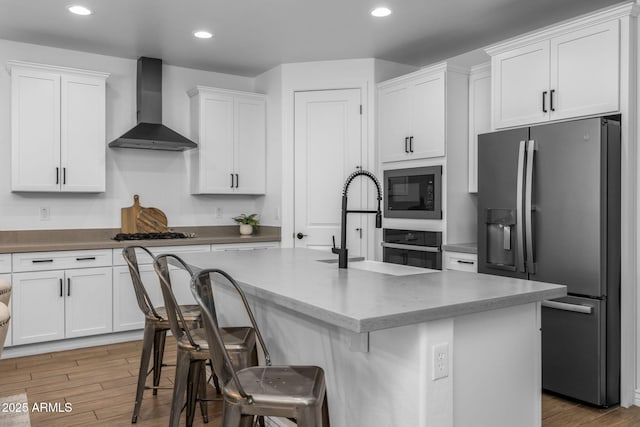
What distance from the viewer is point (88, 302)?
421 cm

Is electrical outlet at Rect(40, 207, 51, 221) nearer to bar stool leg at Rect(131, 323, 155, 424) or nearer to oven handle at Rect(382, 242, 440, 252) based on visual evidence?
bar stool leg at Rect(131, 323, 155, 424)

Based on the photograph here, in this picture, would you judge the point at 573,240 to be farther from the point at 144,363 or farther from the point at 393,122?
the point at 144,363

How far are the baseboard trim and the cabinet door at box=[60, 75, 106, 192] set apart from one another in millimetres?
1322

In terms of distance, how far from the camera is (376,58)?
4871 mm

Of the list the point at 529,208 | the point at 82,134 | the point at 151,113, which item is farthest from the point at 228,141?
the point at 529,208

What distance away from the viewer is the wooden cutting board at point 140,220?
4848mm

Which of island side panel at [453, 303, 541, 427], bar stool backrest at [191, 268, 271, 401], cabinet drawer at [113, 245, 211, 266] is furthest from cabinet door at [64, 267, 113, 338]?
island side panel at [453, 303, 541, 427]

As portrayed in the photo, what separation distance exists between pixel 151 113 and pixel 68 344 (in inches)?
88.7

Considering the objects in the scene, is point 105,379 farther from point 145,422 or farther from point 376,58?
point 376,58

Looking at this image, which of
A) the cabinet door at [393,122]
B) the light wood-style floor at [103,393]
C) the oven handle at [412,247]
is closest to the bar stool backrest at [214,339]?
the light wood-style floor at [103,393]

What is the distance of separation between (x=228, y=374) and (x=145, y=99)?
3.82 m

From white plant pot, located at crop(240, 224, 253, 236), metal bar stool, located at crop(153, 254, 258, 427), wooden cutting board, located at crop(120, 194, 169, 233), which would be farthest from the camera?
white plant pot, located at crop(240, 224, 253, 236)

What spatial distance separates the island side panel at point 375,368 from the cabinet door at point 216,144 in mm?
2793

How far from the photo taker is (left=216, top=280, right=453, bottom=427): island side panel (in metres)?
1.65
